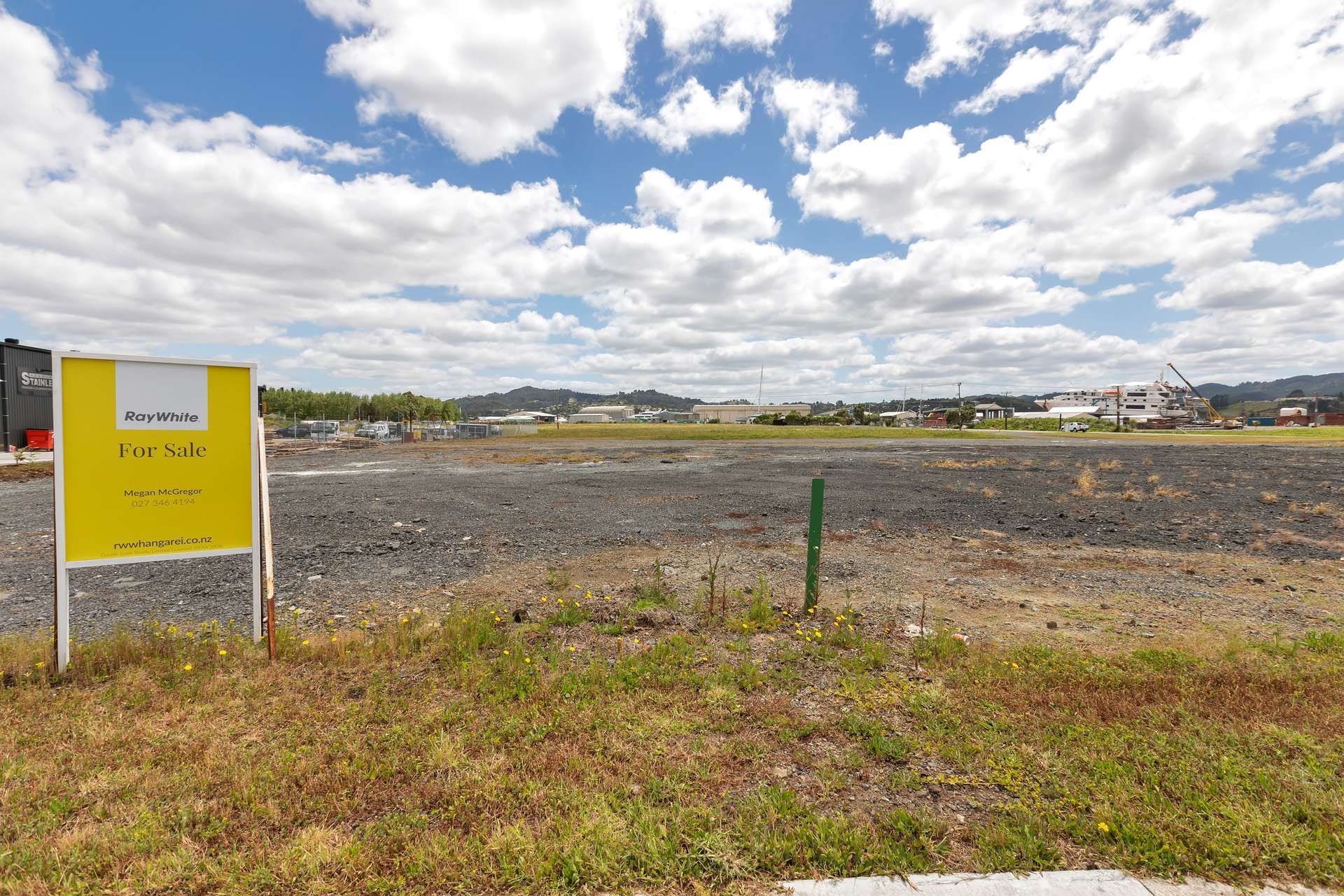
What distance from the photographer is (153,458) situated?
16.4 ft

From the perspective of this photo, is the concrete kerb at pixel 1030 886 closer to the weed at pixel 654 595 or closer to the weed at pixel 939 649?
the weed at pixel 939 649

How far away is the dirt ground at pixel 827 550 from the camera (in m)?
6.76

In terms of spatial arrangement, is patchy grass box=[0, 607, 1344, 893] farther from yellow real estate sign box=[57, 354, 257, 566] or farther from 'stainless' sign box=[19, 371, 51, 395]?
'stainless' sign box=[19, 371, 51, 395]

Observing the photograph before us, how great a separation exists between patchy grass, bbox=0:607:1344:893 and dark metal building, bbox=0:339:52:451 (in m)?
35.8

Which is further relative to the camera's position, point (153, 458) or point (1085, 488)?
point (1085, 488)

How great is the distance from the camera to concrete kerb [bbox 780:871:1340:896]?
2451 millimetres

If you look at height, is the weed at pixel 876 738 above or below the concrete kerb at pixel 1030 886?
below

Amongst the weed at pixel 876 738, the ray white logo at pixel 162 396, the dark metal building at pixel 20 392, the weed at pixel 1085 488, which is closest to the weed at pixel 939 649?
the weed at pixel 876 738

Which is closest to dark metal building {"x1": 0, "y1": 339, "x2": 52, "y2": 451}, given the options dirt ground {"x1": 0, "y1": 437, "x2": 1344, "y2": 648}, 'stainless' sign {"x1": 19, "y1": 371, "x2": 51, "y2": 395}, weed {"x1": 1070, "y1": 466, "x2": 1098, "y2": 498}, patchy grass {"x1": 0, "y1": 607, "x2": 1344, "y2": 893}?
'stainless' sign {"x1": 19, "y1": 371, "x2": 51, "y2": 395}

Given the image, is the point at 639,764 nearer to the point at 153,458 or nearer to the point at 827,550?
the point at 153,458

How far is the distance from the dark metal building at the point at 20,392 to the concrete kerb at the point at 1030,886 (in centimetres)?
4202

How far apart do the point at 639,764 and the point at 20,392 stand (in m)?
42.6

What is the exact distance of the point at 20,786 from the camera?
3145mm

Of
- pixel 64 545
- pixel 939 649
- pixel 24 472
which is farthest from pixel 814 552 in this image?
pixel 24 472
